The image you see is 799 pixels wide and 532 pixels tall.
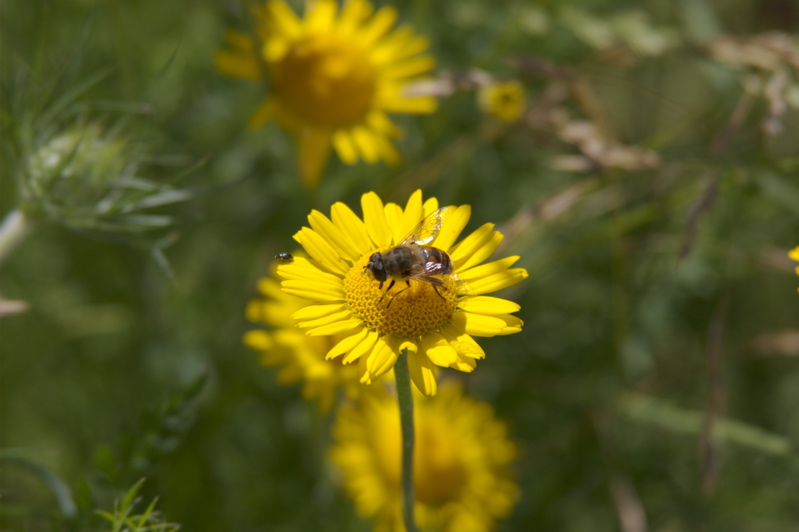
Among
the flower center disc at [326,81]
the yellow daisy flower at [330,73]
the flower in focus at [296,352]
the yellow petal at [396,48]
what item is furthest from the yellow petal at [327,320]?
the yellow petal at [396,48]

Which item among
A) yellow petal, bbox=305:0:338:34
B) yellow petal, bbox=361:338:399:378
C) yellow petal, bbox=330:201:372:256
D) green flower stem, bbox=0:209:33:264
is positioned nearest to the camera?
yellow petal, bbox=361:338:399:378

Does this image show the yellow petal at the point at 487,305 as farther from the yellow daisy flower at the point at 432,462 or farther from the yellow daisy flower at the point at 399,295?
the yellow daisy flower at the point at 432,462

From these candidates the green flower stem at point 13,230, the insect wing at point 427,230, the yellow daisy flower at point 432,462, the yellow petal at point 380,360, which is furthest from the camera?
the yellow daisy flower at point 432,462

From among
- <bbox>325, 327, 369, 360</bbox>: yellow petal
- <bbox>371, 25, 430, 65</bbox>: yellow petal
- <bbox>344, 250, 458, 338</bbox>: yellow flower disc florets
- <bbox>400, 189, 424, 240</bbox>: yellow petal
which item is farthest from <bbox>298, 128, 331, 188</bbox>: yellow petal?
<bbox>325, 327, 369, 360</bbox>: yellow petal

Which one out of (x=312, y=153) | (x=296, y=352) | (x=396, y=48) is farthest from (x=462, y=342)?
(x=396, y=48)

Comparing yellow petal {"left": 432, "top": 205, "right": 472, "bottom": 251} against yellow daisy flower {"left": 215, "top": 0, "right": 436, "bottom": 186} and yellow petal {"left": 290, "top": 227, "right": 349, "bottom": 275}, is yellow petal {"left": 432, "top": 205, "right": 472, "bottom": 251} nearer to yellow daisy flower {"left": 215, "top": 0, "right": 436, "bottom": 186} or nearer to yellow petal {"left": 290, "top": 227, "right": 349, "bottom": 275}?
yellow petal {"left": 290, "top": 227, "right": 349, "bottom": 275}

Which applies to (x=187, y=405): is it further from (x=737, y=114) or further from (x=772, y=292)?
(x=772, y=292)
